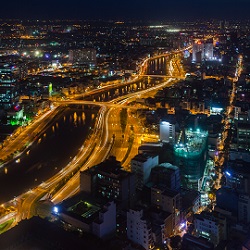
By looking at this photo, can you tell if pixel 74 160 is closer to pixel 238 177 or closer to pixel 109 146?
pixel 109 146

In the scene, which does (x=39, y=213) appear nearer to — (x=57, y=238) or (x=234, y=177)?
(x=57, y=238)

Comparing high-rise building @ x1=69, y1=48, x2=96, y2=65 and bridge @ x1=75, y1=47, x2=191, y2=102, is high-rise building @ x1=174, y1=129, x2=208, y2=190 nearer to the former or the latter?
bridge @ x1=75, y1=47, x2=191, y2=102

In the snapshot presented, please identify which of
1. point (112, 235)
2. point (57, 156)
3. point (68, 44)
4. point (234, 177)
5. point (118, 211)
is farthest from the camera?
point (68, 44)

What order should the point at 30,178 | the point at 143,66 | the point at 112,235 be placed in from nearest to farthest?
the point at 112,235, the point at 30,178, the point at 143,66

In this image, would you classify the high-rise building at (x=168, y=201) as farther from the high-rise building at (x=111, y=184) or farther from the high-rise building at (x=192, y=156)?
the high-rise building at (x=192, y=156)

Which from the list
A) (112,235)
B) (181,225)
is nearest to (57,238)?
(112,235)
